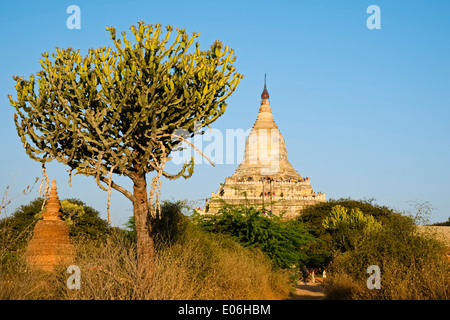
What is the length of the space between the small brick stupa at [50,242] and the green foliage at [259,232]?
6971mm

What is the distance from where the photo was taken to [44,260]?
16.8 meters

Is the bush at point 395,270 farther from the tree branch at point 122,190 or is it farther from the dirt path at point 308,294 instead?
the tree branch at point 122,190

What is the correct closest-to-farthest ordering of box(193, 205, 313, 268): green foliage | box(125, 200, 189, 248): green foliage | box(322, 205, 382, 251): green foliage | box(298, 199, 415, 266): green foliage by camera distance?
box(125, 200, 189, 248): green foliage < box(193, 205, 313, 268): green foliage < box(322, 205, 382, 251): green foliage < box(298, 199, 415, 266): green foliage

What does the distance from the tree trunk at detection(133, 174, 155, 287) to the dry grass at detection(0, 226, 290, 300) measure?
211mm

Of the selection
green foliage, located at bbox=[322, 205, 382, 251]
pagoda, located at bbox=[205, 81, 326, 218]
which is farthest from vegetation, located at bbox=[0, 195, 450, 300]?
pagoda, located at bbox=[205, 81, 326, 218]

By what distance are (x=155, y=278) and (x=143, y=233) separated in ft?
4.86

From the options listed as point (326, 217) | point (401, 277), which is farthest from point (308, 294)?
point (326, 217)

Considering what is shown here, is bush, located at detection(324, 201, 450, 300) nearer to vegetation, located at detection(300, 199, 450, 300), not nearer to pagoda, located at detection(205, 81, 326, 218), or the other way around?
vegetation, located at detection(300, 199, 450, 300)

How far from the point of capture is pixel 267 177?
58469mm

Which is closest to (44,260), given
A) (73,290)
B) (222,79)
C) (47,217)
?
(47,217)

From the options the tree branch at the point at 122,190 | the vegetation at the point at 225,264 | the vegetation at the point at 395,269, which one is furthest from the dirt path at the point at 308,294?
the tree branch at the point at 122,190

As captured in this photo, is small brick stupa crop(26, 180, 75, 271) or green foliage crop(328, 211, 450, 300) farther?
small brick stupa crop(26, 180, 75, 271)

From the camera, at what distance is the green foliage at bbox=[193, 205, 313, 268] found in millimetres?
22312

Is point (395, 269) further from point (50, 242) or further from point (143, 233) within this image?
point (50, 242)
